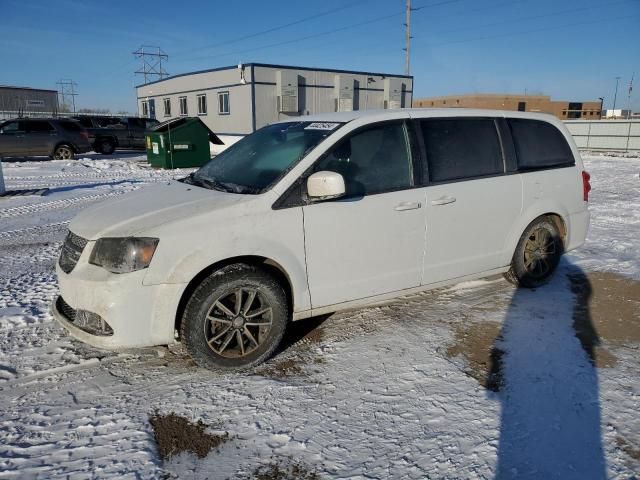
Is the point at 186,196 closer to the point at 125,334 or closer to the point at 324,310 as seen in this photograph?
the point at 125,334

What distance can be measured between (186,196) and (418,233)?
6.27 ft

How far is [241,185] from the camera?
146 inches

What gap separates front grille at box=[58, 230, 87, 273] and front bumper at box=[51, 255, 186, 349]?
0.09 m

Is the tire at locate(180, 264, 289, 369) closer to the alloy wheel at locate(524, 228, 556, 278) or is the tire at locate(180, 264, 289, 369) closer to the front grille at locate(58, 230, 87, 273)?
the front grille at locate(58, 230, 87, 273)

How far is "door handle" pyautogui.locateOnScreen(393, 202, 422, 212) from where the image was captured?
3.85 m

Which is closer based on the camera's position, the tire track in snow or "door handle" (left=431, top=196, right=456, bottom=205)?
"door handle" (left=431, top=196, right=456, bottom=205)

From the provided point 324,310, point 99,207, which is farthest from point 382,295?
point 99,207

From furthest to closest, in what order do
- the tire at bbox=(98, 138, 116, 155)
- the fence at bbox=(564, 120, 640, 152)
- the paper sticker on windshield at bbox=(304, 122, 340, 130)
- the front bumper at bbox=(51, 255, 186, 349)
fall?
the fence at bbox=(564, 120, 640, 152), the tire at bbox=(98, 138, 116, 155), the paper sticker on windshield at bbox=(304, 122, 340, 130), the front bumper at bbox=(51, 255, 186, 349)

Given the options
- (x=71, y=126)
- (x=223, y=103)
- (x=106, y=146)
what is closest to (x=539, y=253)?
(x=71, y=126)

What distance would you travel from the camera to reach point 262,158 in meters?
4.02

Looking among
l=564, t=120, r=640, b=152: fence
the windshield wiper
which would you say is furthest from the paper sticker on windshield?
l=564, t=120, r=640, b=152: fence

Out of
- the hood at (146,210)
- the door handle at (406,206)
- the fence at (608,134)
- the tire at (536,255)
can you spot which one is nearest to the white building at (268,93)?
the fence at (608,134)

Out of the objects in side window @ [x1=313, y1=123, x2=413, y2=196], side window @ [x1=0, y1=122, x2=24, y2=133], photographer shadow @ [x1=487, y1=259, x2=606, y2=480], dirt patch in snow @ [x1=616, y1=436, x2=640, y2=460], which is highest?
side window @ [x1=0, y1=122, x2=24, y2=133]

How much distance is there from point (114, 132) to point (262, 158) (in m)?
20.9
